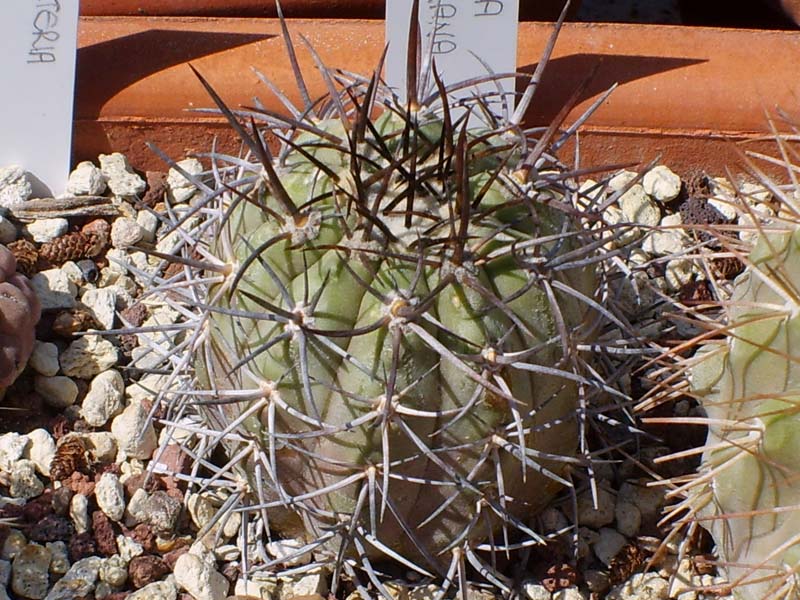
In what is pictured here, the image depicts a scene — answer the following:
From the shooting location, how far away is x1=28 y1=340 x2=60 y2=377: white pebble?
53.5 inches

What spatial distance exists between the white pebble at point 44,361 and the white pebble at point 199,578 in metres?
0.33

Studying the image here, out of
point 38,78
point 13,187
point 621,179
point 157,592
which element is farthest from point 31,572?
point 621,179

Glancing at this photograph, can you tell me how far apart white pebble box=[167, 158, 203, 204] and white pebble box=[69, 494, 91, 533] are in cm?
49

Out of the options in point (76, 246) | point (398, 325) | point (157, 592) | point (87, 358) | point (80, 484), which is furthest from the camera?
point (76, 246)

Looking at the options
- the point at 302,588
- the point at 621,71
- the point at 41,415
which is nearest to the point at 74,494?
the point at 41,415

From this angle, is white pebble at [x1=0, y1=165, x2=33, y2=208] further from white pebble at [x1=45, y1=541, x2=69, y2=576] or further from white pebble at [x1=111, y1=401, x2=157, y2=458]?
white pebble at [x1=45, y1=541, x2=69, y2=576]

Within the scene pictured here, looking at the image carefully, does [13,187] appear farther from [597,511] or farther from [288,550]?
[597,511]

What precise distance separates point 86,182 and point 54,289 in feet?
0.61

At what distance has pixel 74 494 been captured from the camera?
1.25m

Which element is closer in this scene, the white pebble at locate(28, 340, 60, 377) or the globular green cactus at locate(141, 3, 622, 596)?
the globular green cactus at locate(141, 3, 622, 596)

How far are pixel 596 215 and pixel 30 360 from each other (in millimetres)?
744

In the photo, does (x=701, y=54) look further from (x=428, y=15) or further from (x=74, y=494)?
(x=74, y=494)

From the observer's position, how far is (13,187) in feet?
4.99

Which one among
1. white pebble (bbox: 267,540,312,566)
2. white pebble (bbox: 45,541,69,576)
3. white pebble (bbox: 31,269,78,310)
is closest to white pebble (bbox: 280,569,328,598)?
white pebble (bbox: 267,540,312,566)
